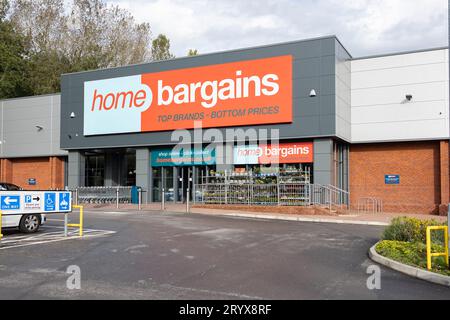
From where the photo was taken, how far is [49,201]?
13.9 m

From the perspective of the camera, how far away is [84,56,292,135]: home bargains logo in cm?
2516

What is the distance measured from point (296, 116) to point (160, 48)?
116ft

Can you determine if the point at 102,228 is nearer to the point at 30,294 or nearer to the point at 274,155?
the point at 30,294

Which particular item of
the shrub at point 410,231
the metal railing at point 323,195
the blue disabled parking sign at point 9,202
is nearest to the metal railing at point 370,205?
the metal railing at point 323,195

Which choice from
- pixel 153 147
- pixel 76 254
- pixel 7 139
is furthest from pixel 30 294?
pixel 7 139

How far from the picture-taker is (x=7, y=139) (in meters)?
37.2

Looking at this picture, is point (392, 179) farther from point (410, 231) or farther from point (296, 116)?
point (410, 231)

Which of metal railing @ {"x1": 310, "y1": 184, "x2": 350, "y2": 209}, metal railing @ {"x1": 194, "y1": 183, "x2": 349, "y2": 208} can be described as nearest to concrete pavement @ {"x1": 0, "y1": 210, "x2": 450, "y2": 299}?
metal railing @ {"x1": 194, "y1": 183, "x2": 349, "y2": 208}

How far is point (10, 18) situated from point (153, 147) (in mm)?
26325

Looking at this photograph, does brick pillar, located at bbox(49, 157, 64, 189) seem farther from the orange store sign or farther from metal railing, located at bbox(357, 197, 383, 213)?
metal railing, located at bbox(357, 197, 383, 213)

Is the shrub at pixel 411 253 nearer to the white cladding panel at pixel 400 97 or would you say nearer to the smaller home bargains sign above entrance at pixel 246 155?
the smaller home bargains sign above entrance at pixel 246 155

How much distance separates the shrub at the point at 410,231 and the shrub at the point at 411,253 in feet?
A: 2.39

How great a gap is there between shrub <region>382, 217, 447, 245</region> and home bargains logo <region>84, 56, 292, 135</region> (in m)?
13.2

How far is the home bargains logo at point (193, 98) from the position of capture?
25.2 m
